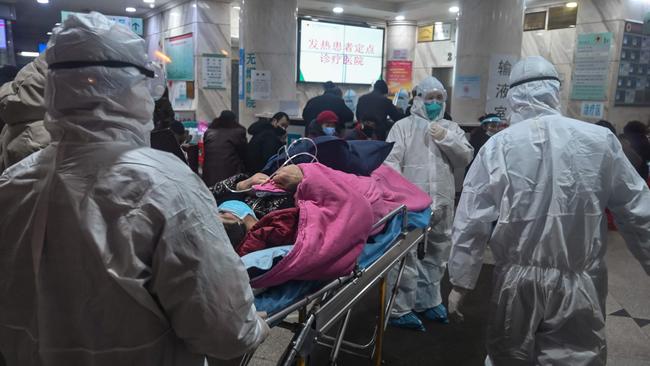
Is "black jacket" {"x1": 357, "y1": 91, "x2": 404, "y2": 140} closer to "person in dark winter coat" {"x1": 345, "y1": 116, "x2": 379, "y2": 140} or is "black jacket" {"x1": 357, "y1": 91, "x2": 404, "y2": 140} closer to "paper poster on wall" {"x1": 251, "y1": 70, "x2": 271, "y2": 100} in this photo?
"person in dark winter coat" {"x1": 345, "y1": 116, "x2": 379, "y2": 140}

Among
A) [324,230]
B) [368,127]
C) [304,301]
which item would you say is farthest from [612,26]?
[304,301]

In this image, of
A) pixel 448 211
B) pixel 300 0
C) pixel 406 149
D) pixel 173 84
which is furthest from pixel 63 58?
pixel 173 84

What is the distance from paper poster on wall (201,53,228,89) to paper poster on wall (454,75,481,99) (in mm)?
4153

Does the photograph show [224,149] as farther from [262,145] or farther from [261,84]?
[261,84]

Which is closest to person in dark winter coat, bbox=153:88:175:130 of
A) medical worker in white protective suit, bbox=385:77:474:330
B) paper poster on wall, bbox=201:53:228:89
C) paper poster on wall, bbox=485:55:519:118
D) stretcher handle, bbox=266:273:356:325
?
medical worker in white protective suit, bbox=385:77:474:330

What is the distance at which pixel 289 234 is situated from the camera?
1.83m

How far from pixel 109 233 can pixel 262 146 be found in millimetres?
3016

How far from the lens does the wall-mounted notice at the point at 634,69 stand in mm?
6578

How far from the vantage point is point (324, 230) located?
5.84 ft

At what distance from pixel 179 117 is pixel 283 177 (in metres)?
7.14

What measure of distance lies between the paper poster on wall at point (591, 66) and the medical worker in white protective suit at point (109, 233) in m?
6.90

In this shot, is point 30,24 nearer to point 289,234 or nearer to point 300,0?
point 300,0

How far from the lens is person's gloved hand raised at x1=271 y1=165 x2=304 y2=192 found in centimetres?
212

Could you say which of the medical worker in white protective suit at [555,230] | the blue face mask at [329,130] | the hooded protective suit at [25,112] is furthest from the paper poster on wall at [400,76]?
the hooded protective suit at [25,112]
